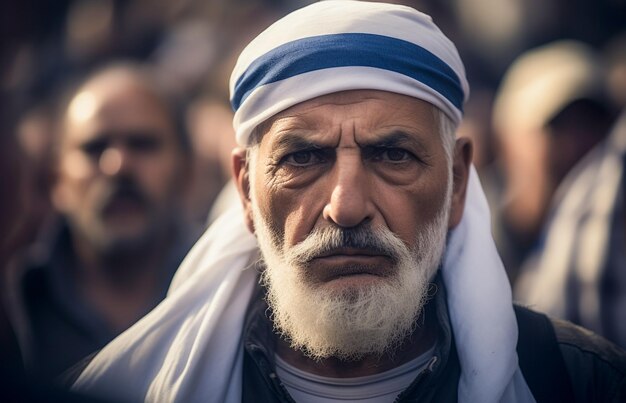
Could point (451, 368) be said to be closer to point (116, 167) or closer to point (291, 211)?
point (291, 211)

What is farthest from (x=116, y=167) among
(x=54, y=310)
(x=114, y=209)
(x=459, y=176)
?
(x=459, y=176)

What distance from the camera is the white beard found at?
3027 millimetres

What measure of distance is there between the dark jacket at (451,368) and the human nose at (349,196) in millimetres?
526

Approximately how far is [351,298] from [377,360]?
32 cm

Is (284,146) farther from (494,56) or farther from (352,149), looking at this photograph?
(494,56)

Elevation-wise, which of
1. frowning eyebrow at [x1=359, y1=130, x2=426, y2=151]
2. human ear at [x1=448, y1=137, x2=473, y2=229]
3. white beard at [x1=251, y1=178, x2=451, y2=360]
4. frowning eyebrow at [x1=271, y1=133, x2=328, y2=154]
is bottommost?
white beard at [x1=251, y1=178, x2=451, y2=360]

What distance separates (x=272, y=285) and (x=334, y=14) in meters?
1.01

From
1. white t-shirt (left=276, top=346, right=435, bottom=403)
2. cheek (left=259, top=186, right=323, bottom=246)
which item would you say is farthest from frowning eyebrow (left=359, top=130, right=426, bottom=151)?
white t-shirt (left=276, top=346, right=435, bottom=403)

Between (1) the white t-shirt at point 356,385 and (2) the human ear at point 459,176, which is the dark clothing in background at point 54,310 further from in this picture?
(2) the human ear at point 459,176

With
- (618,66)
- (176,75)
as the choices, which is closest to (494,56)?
(618,66)

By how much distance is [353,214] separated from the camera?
2.93 metres

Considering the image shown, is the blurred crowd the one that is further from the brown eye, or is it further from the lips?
the lips

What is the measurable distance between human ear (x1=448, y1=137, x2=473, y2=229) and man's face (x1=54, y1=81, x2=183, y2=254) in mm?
3090

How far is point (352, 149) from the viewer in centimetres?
306
